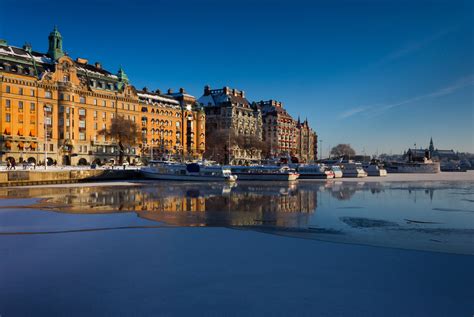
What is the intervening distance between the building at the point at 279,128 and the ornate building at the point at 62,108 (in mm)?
71114

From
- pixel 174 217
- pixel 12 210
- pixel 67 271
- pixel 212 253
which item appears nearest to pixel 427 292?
pixel 212 253

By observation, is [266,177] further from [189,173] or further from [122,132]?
[122,132]

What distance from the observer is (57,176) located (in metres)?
56.7

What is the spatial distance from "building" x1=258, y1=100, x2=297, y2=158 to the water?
491 ft

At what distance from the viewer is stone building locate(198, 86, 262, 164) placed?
485 ft

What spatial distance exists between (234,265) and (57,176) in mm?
52117

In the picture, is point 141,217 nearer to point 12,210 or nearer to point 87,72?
point 12,210

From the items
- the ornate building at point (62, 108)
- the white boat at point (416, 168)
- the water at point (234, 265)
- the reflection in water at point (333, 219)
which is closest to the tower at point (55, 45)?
the ornate building at point (62, 108)

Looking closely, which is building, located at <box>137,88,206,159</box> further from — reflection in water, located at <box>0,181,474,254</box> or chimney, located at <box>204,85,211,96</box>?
reflection in water, located at <box>0,181,474,254</box>

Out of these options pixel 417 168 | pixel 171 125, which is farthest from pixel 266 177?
pixel 417 168

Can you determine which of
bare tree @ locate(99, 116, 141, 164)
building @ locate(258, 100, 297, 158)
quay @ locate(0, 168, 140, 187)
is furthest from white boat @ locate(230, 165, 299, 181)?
building @ locate(258, 100, 297, 158)

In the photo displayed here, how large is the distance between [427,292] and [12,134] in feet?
282

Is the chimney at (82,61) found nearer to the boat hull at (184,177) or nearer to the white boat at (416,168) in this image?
the boat hull at (184,177)

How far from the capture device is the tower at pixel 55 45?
296 feet
